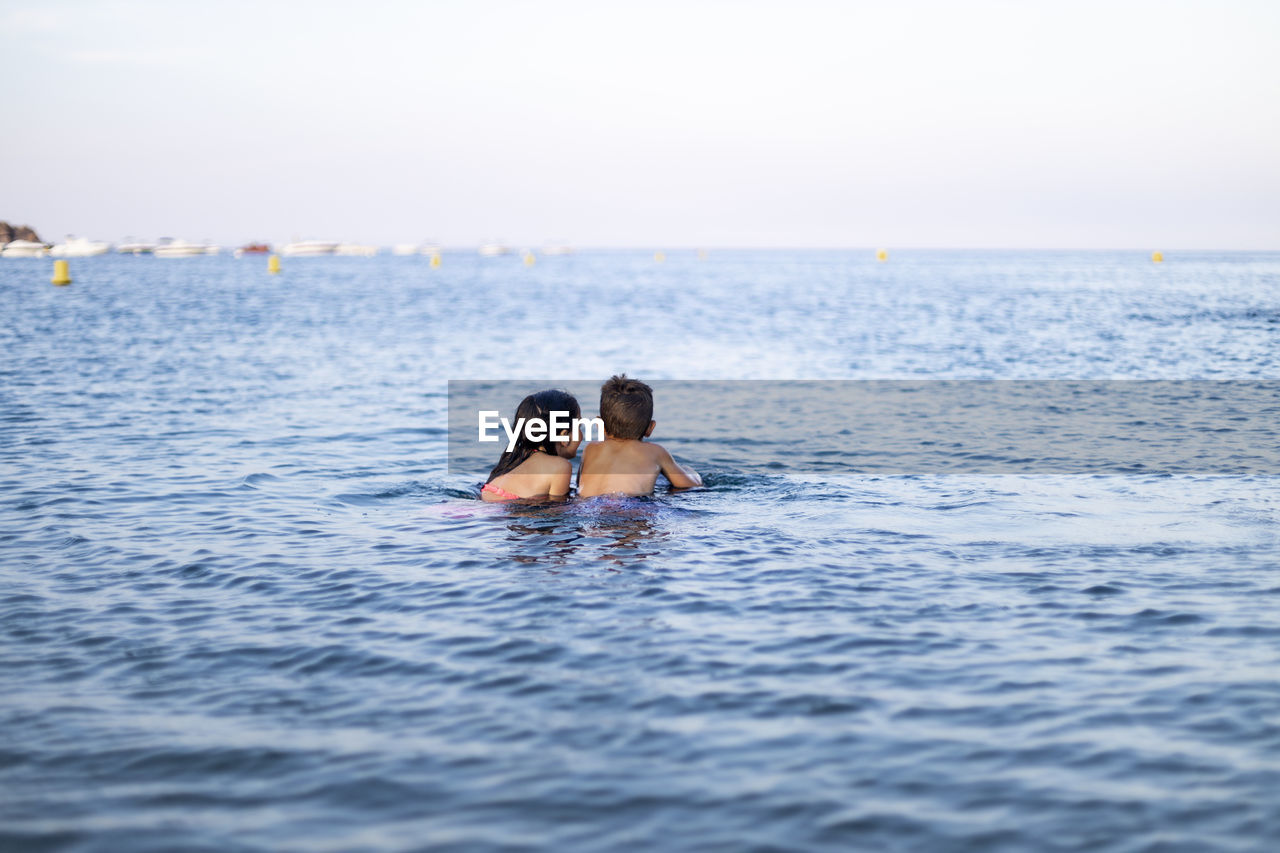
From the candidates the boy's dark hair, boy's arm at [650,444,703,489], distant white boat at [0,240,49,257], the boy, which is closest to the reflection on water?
the boy

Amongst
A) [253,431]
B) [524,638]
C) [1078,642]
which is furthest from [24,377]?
[1078,642]

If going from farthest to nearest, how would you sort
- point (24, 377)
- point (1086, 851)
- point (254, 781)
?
point (24, 377), point (254, 781), point (1086, 851)

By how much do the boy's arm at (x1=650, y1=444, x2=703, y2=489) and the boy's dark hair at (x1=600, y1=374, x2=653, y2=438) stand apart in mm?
381

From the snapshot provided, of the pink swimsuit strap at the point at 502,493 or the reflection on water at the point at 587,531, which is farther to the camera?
the pink swimsuit strap at the point at 502,493

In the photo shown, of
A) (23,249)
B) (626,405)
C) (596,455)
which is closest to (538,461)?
(596,455)

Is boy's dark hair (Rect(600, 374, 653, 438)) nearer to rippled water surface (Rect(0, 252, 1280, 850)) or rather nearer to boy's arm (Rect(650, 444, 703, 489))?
boy's arm (Rect(650, 444, 703, 489))

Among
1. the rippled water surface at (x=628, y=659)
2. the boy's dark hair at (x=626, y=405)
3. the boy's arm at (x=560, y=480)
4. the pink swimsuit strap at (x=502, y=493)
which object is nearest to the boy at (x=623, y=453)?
the boy's dark hair at (x=626, y=405)

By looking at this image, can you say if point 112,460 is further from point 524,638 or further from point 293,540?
point 524,638

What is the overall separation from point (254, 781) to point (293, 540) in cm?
546

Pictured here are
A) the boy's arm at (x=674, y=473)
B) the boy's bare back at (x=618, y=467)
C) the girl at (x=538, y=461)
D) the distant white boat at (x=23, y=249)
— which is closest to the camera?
the girl at (x=538, y=461)

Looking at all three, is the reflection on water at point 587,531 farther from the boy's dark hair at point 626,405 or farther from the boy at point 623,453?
the boy's dark hair at point 626,405

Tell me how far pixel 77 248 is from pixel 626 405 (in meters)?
201

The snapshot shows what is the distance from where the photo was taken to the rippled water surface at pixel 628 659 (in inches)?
193

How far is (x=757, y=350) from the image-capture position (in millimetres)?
36906
